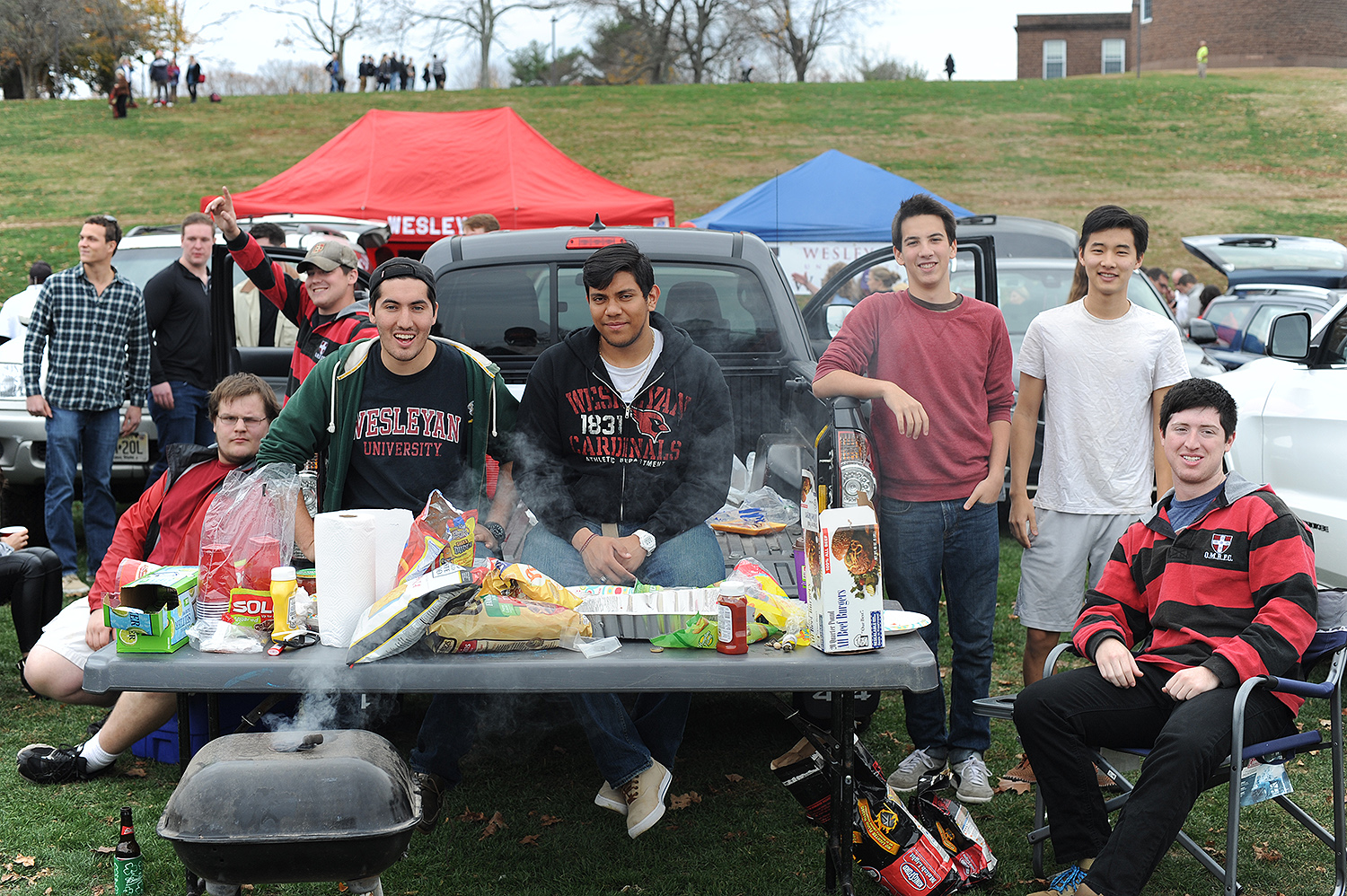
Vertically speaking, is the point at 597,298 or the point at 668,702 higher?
the point at 597,298

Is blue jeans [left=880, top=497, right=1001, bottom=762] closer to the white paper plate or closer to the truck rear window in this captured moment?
the white paper plate

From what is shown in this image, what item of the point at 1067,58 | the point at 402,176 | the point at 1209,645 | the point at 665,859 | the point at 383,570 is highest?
the point at 1067,58

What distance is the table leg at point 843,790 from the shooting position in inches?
109

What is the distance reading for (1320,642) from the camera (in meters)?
2.92

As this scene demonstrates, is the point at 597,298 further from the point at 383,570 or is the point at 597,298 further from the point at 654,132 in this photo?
the point at 654,132

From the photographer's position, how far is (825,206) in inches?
500

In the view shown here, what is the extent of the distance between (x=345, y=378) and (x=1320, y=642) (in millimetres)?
2945

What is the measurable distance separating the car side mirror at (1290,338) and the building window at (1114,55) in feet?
193

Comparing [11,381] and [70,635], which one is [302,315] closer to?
[70,635]

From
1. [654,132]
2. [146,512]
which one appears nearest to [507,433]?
[146,512]

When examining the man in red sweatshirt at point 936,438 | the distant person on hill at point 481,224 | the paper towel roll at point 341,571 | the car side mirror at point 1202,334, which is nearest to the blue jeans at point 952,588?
the man in red sweatshirt at point 936,438

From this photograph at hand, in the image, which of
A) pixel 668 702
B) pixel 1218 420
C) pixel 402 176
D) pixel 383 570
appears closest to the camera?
pixel 383 570

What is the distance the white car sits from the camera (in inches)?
170

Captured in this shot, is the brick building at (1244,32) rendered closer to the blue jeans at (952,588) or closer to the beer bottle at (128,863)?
the blue jeans at (952,588)
